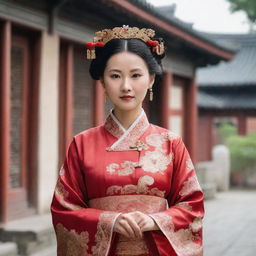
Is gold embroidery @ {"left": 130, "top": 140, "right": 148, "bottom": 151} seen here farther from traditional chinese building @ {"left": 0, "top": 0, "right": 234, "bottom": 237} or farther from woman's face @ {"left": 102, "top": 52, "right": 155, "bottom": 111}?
traditional chinese building @ {"left": 0, "top": 0, "right": 234, "bottom": 237}

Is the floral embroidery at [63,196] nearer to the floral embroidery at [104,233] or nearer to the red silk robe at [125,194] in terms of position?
the red silk robe at [125,194]

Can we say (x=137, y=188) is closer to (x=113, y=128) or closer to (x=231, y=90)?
(x=113, y=128)

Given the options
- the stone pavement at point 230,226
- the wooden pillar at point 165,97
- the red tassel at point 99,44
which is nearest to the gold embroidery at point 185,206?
the red tassel at point 99,44

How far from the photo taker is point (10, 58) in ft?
24.5

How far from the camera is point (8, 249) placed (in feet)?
21.4

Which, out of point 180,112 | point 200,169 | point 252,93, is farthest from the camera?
point 252,93

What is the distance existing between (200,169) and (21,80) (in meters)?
7.51

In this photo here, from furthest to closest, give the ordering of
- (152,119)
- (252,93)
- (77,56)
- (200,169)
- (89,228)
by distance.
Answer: (252,93), (200,169), (152,119), (77,56), (89,228)

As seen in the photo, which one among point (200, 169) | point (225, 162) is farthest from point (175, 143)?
point (225, 162)

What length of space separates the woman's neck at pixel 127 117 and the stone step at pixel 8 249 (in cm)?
378

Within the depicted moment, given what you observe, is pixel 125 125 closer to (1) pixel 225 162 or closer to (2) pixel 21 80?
(2) pixel 21 80

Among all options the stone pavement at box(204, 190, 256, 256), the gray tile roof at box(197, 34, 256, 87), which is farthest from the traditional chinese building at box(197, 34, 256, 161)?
the stone pavement at box(204, 190, 256, 256)

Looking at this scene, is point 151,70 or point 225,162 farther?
point 225,162

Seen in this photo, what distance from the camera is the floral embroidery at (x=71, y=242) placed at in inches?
114
